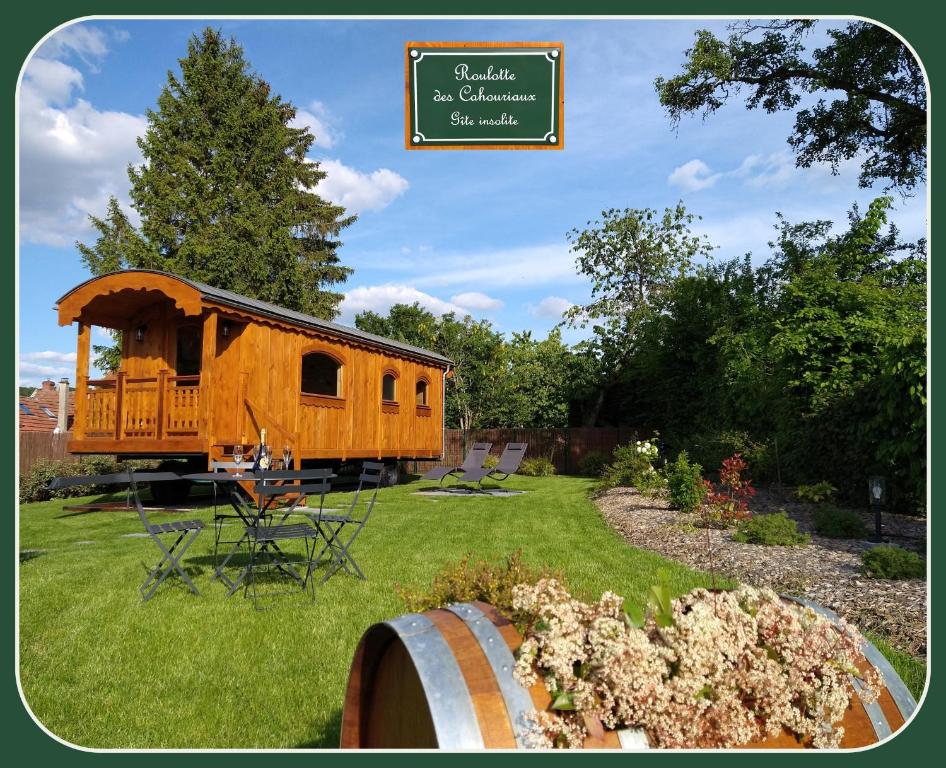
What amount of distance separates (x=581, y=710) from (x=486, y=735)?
262 mm

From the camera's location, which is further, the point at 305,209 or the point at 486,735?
the point at 305,209

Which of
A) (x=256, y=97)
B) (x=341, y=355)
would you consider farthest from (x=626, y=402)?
(x=256, y=97)

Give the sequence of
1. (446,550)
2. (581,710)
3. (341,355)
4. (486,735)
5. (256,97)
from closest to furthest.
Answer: (486,735) < (581,710) < (446,550) < (341,355) < (256,97)

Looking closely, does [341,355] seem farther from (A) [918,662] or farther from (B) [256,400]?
(A) [918,662]

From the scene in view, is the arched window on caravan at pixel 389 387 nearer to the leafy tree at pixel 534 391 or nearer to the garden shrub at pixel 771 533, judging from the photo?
the leafy tree at pixel 534 391

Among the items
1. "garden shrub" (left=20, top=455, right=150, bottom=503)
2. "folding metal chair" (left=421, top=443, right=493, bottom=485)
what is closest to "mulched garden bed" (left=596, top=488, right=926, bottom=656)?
"folding metal chair" (left=421, top=443, right=493, bottom=485)

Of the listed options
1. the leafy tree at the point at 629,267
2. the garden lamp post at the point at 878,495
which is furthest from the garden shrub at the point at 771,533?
the leafy tree at the point at 629,267

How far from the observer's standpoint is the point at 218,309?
31.4ft

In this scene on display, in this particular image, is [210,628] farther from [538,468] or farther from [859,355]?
[538,468]

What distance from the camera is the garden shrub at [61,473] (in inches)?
420

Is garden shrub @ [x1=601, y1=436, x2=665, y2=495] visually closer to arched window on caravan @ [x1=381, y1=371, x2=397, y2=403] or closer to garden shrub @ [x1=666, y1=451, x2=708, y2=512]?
garden shrub @ [x1=666, y1=451, x2=708, y2=512]

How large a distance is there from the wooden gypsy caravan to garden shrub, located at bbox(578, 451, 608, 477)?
21.6 ft

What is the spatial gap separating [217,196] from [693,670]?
17946mm

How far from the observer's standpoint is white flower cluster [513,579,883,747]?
5.14 feet
